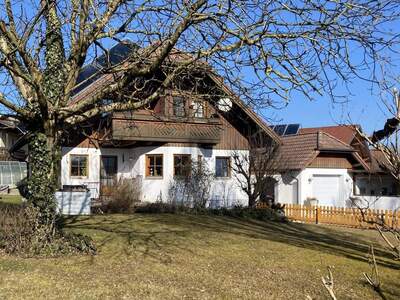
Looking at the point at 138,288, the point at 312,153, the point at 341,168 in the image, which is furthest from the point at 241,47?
the point at 341,168

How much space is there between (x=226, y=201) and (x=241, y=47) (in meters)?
18.2

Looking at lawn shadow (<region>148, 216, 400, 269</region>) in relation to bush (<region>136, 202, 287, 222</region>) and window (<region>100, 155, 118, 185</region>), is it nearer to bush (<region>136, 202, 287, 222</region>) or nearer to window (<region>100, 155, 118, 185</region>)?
bush (<region>136, 202, 287, 222</region>)

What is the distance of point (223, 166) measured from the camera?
28203mm

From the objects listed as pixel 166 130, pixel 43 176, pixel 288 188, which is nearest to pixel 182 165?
pixel 166 130

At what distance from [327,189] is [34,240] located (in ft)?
84.9

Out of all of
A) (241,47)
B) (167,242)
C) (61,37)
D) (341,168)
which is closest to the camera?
(241,47)

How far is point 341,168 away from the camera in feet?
111

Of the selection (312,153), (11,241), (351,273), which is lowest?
(351,273)

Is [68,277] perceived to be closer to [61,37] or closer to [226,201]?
[61,37]

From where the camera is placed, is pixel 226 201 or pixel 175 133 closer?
pixel 175 133

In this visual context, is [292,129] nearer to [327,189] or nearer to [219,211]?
[327,189]

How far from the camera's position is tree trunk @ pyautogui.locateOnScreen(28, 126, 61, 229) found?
1031 cm

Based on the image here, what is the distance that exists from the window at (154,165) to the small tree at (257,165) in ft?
11.6

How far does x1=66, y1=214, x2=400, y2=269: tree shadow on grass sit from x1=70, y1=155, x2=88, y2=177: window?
843cm
